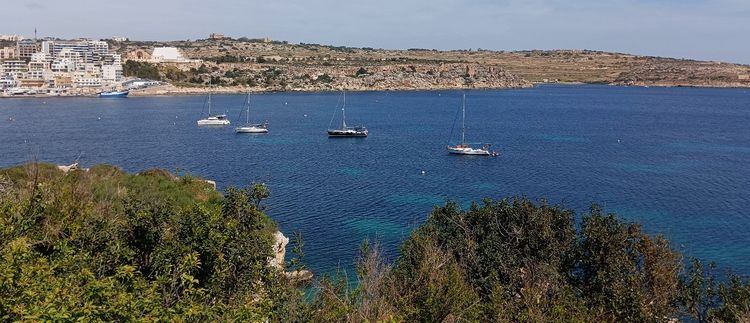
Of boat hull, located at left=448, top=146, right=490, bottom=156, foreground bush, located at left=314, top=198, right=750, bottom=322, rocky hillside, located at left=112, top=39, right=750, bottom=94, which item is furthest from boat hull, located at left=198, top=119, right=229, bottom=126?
foreground bush, located at left=314, top=198, right=750, bottom=322

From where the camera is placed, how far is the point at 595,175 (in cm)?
4128

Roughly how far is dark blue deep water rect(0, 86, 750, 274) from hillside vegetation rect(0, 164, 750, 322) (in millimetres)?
8213

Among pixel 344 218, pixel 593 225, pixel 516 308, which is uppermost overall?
pixel 593 225

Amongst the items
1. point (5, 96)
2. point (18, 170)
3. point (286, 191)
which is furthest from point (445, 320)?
point (5, 96)

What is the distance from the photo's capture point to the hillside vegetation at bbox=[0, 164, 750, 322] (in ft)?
24.7

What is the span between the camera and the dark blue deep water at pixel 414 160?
2884cm

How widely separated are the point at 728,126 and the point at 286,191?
203 ft

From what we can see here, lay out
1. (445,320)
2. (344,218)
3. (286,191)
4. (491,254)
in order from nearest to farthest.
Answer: (445,320)
(491,254)
(344,218)
(286,191)

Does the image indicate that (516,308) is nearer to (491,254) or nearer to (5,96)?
(491,254)

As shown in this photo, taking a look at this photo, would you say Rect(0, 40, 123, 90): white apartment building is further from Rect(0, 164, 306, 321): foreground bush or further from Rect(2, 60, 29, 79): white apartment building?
Rect(0, 164, 306, 321): foreground bush

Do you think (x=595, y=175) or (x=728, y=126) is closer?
(x=595, y=175)

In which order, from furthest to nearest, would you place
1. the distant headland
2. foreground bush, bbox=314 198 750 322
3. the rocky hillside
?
1. the rocky hillside
2. the distant headland
3. foreground bush, bbox=314 198 750 322

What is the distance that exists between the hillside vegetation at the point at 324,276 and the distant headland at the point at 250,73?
107381mm

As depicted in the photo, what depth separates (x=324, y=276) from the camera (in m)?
12.1
